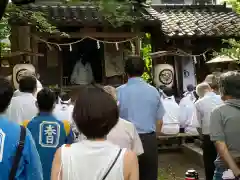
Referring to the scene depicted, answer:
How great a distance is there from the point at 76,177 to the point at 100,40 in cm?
911

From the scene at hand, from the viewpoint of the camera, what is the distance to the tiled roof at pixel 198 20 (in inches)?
480

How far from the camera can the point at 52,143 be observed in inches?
174

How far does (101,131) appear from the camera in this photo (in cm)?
243

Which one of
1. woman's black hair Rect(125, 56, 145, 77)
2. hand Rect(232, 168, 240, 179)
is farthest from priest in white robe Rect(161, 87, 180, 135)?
hand Rect(232, 168, 240, 179)

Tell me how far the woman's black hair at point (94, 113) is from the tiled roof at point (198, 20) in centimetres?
960

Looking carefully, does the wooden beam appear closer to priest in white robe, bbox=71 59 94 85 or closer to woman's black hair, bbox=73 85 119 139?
priest in white robe, bbox=71 59 94 85

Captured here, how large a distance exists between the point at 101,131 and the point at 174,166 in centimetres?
732

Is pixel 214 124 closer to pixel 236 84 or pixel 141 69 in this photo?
pixel 236 84

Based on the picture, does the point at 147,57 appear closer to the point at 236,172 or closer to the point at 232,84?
the point at 232,84

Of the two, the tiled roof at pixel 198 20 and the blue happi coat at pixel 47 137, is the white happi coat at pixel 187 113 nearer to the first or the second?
the tiled roof at pixel 198 20

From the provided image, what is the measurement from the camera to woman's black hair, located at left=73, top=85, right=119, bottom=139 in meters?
2.41

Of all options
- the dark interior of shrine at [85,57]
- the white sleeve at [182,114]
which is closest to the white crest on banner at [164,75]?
the white sleeve at [182,114]

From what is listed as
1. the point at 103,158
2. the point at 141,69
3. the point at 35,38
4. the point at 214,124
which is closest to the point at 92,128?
the point at 103,158

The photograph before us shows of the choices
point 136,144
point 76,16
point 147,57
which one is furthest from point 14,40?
point 136,144
